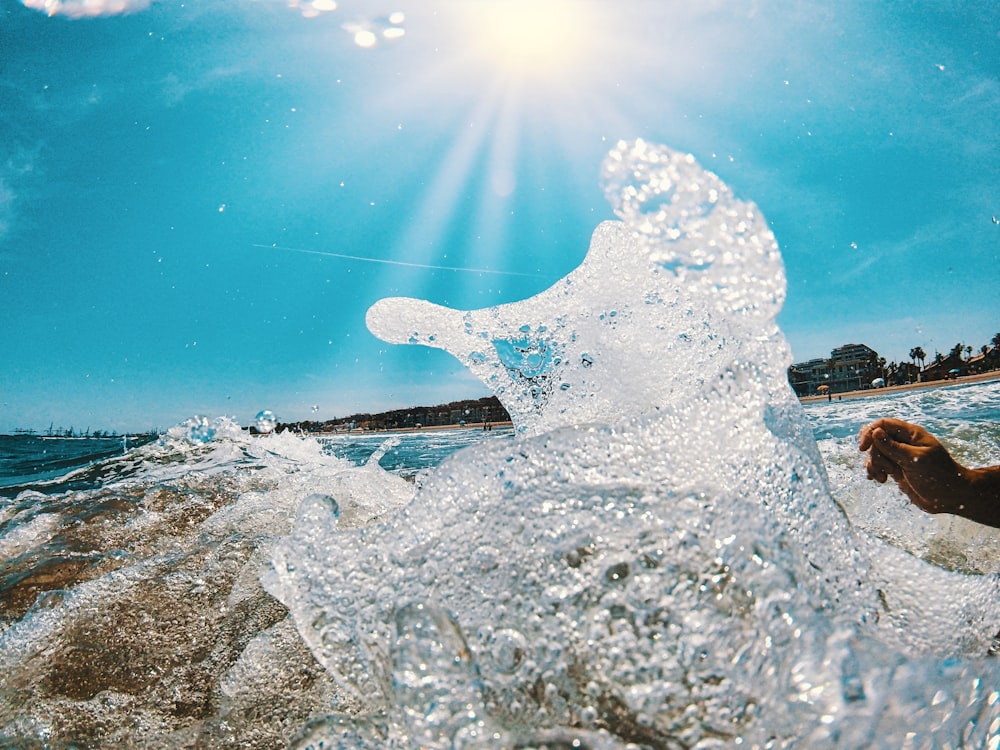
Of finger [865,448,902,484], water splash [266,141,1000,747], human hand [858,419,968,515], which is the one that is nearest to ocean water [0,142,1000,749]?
water splash [266,141,1000,747]

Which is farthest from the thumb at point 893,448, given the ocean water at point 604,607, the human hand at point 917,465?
the ocean water at point 604,607

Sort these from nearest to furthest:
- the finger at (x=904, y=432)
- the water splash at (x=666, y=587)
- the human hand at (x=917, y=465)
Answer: the water splash at (x=666, y=587) → the human hand at (x=917, y=465) → the finger at (x=904, y=432)

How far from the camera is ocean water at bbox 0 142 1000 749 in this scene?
113cm

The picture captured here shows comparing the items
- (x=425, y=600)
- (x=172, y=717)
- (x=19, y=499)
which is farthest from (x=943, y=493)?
(x=19, y=499)

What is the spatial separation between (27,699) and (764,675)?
A: 2250 millimetres

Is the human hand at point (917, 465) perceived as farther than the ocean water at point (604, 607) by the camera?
Yes

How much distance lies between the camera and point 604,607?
126 centimetres

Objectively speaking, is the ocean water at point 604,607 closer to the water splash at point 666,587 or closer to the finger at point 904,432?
the water splash at point 666,587

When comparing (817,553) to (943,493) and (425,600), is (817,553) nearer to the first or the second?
(425,600)

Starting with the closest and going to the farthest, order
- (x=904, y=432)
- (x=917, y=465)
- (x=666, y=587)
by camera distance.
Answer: (x=666, y=587) < (x=917, y=465) < (x=904, y=432)

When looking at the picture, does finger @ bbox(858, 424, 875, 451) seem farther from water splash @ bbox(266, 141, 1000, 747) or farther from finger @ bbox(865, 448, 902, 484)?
water splash @ bbox(266, 141, 1000, 747)

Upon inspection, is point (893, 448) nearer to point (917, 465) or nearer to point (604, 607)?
point (917, 465)

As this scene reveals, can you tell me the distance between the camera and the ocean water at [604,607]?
1135 mm

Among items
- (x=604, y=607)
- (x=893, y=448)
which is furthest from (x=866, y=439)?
(x=604, y=607)
